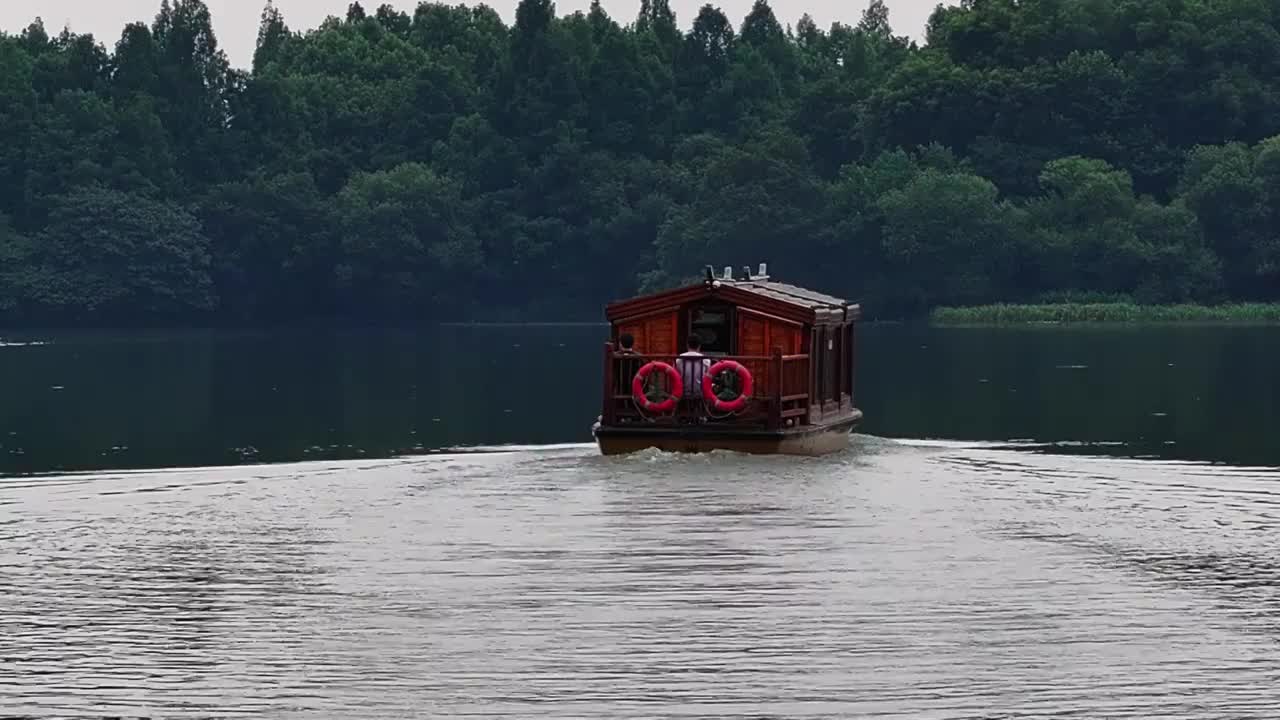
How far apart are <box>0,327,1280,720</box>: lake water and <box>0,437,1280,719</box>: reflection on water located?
0.06 metres

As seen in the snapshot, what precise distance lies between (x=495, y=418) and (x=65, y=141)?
362ft

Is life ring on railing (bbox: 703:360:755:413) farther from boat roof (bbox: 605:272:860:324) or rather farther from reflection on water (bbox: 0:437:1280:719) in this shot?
boat roof (bbox: 605:272:860:324)

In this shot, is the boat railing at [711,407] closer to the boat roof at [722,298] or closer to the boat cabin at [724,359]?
the boat cabin at [724,359]

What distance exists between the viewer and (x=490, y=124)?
172625 mm

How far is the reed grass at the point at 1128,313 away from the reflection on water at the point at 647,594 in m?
103

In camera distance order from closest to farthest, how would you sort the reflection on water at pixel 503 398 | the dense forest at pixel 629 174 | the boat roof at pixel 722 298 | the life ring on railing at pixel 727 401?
1. the life ring on railing at pixel 727 401
2. the boat roof at pixel 722 298
3. the reflection on water at pixel 503 398
4. the dense forest at pixel 629 174

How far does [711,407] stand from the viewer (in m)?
38.7

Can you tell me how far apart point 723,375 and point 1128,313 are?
103 m

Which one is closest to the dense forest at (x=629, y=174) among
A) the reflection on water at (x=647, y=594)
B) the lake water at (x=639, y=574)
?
the lake water at (x=639, y=574)

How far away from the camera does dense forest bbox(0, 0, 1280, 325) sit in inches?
5846

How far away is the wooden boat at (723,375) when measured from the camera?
38.6 m

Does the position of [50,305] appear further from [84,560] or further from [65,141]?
[84,560]

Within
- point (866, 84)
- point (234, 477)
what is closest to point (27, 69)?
point (866, 84)

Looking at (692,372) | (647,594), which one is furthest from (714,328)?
(647,594)
